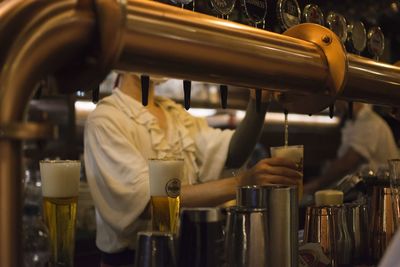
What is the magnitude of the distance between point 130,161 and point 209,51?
142 centimetres

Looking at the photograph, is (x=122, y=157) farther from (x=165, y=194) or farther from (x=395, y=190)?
(x=395, y=190)

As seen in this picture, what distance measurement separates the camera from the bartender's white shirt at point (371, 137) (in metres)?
4.46

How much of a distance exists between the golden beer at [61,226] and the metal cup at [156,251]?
0.27 meters

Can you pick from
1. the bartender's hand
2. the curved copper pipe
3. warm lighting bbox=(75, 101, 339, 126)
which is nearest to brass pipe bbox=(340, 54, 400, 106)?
the bartender's hand

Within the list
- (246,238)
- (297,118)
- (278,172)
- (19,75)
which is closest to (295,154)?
(278,172)

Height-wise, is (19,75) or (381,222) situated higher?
(19,75)

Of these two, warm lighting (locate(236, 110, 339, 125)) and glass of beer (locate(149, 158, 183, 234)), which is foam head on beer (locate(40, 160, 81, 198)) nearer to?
glass of beer (locate(149, 158, 183, 234))

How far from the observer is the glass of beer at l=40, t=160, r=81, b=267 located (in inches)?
47.1

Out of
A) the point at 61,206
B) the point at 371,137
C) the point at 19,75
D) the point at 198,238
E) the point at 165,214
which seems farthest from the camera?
the point at 371,137

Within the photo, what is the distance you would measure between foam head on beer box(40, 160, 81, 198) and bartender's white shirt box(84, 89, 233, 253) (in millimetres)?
858

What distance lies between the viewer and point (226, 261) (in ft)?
3.51

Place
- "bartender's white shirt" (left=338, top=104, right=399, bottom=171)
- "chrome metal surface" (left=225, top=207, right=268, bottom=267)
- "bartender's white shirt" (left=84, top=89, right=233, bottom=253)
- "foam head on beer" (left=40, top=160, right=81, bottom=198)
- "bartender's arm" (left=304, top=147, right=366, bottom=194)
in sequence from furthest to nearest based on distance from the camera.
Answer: "bartender's arm" (left=304, top=147, right=366, bottom=194), "bartender's white shirt" (left=338, top=104, right=399, bottom=171), "bartender's white shirt" (left=84, top=89, right=233, bottom=253), "foam head on beer" (left=40, top=160, right=81, bottom=198), "chrome metal surface" (left=225, top=207, right=268, bottom=267)

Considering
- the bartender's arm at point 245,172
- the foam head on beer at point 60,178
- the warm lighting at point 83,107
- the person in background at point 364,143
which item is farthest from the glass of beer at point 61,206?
the person in background at point 364,143

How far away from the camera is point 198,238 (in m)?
0.95
